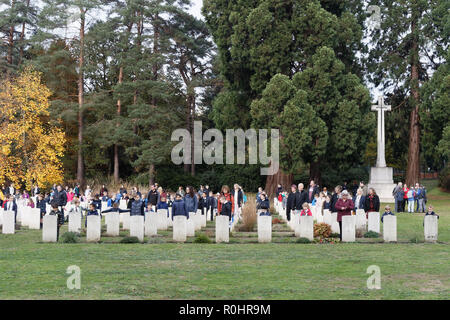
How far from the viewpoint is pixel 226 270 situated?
37.4ft

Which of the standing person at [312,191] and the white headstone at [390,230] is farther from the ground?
the standing person at [312,191]

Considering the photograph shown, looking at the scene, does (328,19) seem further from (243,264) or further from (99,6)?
(243,264)

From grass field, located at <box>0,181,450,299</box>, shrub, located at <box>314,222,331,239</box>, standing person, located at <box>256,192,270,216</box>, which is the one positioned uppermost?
standing person, located at <box>256,192,270,216</box>

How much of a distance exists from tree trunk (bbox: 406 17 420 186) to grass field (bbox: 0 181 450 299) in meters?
29.9

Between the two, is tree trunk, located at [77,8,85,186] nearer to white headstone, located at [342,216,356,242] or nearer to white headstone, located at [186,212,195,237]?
white headstone, located at [186,212,195,237]

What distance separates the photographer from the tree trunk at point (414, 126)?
45.2 meters

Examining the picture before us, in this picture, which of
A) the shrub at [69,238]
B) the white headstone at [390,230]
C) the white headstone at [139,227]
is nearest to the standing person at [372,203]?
the white headstone at [390,230]

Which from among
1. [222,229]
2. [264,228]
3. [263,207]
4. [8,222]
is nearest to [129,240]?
[222,229]

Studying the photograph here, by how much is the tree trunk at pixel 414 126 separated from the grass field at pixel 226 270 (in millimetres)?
29859

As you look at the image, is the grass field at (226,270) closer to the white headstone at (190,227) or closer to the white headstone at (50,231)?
the white headstone at (50,231)

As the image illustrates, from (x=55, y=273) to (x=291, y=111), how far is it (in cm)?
2653

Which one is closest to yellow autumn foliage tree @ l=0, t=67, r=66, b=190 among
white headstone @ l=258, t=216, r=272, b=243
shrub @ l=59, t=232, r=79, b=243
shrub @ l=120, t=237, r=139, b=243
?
shrub @ l=59, t=232, r=79, b=243

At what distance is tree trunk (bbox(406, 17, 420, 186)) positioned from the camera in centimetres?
4519
